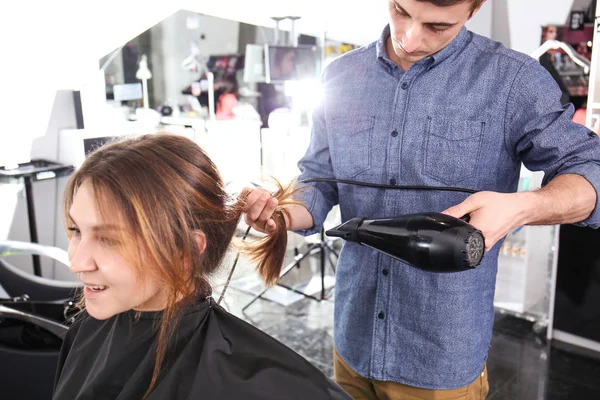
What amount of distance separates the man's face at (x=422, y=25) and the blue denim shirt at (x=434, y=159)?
0.06 m

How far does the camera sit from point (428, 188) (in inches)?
43.4

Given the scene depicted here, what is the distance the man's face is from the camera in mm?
995

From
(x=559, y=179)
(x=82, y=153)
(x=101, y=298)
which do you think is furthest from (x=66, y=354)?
(x=82, y=153)

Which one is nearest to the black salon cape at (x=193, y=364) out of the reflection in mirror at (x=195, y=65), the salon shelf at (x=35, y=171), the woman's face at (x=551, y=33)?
the salon shelf at (x=35, y=171)

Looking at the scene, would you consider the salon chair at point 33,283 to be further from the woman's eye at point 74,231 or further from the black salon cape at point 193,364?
the woman's eye at point 74,231

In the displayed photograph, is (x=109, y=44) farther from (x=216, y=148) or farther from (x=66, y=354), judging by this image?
(x=66, y=354)

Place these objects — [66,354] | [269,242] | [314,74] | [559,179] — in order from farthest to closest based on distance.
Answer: [314,74]
[66,354]
[269,242]
[559,179]

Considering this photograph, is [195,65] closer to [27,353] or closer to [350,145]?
[27,353]

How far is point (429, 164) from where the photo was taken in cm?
115

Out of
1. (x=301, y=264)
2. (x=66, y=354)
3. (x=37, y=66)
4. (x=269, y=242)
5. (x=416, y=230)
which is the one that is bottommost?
(x=301, y=264)

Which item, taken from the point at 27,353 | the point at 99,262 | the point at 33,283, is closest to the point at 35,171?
the point at 33,283

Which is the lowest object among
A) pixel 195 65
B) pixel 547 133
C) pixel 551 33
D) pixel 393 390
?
pixel 393 390

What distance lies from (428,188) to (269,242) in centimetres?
37

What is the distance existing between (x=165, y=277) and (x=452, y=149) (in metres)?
0.62
